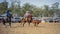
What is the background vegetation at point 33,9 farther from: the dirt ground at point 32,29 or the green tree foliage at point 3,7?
the dirt ground at point 32,29

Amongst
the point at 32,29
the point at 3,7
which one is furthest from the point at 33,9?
the point at 3,7

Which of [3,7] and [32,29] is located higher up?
[3,7]

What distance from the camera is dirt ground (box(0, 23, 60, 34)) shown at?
8.43 ft

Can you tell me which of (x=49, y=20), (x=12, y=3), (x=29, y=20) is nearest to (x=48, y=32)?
(x=49, y=20)

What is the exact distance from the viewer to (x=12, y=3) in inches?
103

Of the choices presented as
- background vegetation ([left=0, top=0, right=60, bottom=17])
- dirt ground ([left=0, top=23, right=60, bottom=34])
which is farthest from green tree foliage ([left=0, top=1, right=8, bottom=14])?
dirt ground ([left=0, top=23, right=60, bottom=34])

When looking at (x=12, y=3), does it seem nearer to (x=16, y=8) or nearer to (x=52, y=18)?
(x=16, y=8)

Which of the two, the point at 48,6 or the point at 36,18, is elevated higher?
the point at 48,6

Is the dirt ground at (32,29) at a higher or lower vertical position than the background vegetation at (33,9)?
lower

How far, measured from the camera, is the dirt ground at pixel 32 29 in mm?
2568

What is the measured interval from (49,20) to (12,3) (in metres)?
0.70

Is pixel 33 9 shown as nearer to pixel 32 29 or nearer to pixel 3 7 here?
pixel 32 29

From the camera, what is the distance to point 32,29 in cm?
260

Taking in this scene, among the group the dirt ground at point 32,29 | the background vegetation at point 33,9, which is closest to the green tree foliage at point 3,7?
the background vegetation at point 33,9
